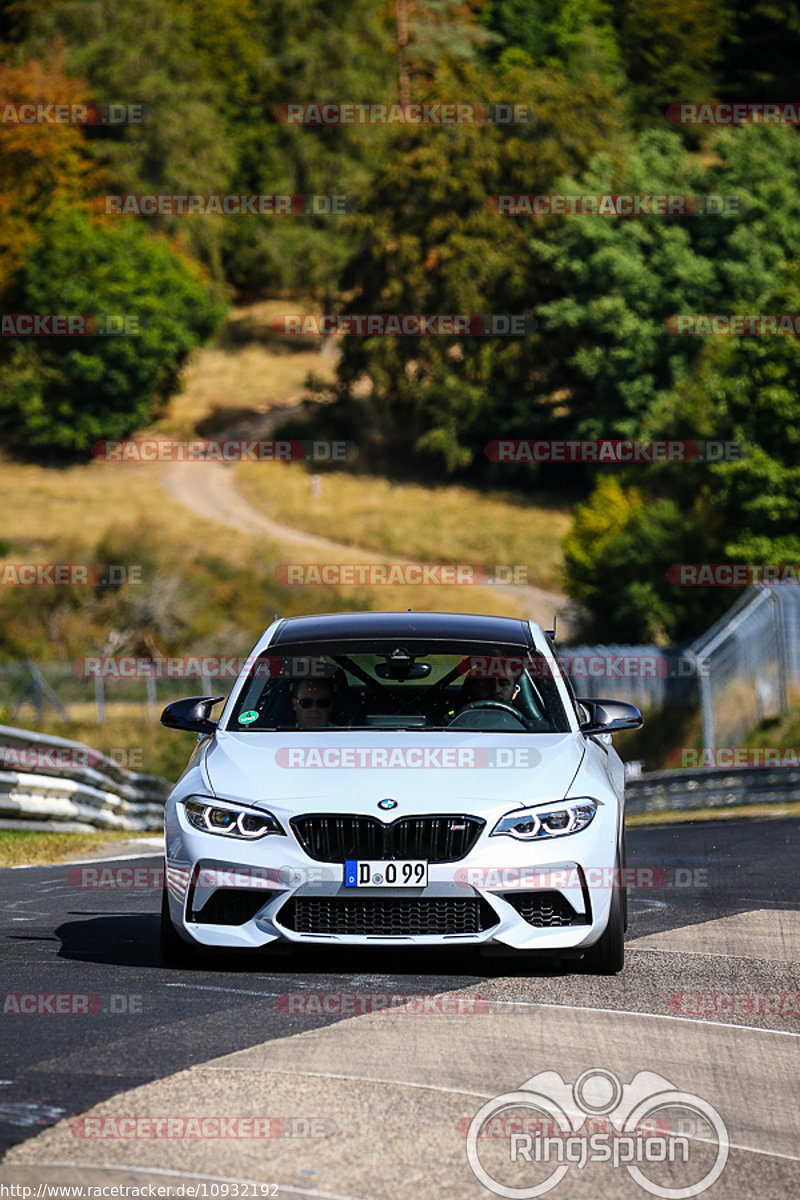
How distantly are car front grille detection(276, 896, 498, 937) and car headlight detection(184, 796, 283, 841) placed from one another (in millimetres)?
321

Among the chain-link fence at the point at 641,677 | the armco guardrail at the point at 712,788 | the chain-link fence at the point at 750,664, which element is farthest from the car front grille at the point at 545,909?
the chain-link fence at the point at 641,677

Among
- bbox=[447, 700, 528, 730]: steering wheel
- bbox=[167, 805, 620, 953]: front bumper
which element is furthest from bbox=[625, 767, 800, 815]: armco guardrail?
bbox=[167, 805, 620, 953]: front bumper

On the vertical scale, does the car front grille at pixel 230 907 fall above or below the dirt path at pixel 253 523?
above

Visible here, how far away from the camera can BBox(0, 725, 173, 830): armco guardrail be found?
53.8 ft

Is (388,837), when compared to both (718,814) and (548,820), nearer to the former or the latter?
(548,820)

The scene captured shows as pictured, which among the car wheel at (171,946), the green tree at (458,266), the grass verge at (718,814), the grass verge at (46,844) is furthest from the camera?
the green tree at (458,266)

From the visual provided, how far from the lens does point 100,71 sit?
285 feet

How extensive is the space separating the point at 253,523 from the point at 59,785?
51.9m

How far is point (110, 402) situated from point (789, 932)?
73186 mm

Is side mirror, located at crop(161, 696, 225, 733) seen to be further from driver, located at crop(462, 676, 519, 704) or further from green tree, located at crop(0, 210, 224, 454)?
green tree, located at crop(0, 210, 224, 454)

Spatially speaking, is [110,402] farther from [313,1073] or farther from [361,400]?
[313,1073]

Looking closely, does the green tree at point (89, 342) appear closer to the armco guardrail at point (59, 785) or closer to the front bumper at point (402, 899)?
the armco guardrail at point (59, 785)

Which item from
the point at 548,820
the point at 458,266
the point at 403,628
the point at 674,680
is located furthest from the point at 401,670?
the point at 458,266

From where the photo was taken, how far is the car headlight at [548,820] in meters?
6.92
